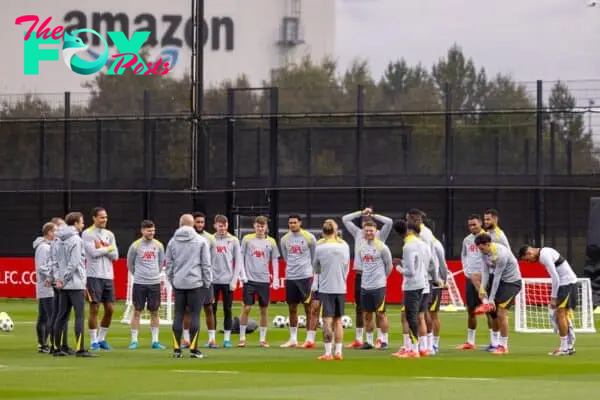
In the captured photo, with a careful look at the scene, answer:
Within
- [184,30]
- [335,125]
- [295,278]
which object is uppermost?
[184,30]

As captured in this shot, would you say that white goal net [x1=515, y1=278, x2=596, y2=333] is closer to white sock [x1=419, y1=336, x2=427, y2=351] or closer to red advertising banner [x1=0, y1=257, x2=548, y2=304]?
red advertising banner [x1=0, y1=257, x2=548, y2=304]

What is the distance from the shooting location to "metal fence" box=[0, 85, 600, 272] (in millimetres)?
42594

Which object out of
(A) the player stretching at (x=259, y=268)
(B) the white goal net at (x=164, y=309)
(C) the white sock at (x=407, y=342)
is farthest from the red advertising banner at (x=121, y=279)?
(C) the white sock at (x=407, y=342)

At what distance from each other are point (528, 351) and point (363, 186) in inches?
747

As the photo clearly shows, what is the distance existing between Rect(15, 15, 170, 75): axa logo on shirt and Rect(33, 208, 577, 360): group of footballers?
22518mm

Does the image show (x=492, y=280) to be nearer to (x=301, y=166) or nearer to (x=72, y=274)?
(x=72, y=274)

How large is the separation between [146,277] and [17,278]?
62.9ft

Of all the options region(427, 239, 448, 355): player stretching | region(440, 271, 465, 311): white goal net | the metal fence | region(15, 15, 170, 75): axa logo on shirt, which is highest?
region(15, 15, 170, 75): axa logo on shirt

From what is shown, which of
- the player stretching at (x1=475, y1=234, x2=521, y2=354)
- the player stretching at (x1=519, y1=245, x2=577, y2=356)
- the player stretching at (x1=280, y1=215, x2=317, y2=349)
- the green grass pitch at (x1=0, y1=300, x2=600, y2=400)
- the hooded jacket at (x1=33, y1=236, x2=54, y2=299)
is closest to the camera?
the green grass pitch at (x1=0, y1=300, x2=600, y2=400)

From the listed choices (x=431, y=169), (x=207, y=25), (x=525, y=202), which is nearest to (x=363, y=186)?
(x=431, y=169)

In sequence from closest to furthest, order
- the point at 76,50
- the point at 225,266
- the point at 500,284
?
the point at 500,284 < the point at 225,266 < the point at 76,50

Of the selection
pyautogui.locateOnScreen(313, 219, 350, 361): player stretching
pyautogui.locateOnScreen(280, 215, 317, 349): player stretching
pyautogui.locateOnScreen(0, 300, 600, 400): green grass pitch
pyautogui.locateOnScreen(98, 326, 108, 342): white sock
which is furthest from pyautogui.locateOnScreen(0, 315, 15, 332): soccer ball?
pyautogui.locateOnScreen(313, 219, 350, 361): player stretching

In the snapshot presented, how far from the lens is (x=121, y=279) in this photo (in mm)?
41562

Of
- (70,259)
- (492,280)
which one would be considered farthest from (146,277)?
(492,280)
